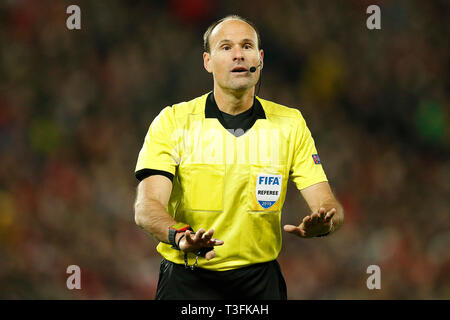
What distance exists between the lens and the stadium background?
4551 mm

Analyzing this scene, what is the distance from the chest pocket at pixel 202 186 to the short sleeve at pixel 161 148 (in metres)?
0.07

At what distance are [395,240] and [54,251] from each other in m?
2.66

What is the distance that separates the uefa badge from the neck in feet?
1.00

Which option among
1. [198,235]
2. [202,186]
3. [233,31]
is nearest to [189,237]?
[198,235]

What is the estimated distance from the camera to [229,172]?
230 centimetres

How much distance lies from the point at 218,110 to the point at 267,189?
39 cm

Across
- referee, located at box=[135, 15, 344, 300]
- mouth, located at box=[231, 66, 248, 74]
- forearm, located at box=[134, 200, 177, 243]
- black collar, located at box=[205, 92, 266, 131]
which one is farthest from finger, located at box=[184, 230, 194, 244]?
mouth, located at box=[231, 66, 248, 74]

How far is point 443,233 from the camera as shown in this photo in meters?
4.80

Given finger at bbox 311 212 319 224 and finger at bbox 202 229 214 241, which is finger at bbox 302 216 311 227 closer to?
finger at bbox 311 212 319 224

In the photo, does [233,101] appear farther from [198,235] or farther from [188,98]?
[188,98]

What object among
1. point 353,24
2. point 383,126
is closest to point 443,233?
point 383,126

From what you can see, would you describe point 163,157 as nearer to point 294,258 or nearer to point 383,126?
A: point 294,258

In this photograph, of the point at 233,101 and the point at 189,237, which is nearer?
the point at 189,237

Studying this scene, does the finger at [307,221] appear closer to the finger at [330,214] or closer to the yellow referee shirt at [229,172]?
the finger at [330,214]
